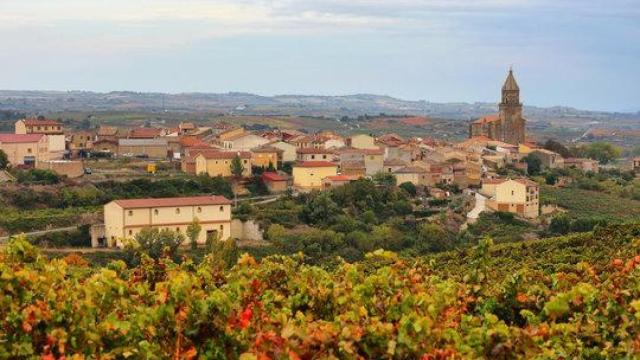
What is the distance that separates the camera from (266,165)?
56875mm

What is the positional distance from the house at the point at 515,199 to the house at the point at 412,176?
630cm

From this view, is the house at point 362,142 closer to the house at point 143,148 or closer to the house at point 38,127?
the house at point 143,148

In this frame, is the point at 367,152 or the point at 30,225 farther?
the point at 367,152

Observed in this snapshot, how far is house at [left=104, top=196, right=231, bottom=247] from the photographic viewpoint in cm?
3969

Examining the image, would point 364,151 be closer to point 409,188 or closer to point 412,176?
point 412,176

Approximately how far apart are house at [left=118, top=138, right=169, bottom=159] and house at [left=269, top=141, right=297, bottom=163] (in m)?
7.31

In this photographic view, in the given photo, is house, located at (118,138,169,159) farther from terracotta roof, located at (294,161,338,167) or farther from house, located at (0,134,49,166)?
terracotta roof, located at (294,161,338,167)

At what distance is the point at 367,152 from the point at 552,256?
3621 cm

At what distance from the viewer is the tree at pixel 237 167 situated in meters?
52.7

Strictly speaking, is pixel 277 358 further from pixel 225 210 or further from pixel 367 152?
pixel 367 152

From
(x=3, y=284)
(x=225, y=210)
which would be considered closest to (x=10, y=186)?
Result: (x=225, y=210)

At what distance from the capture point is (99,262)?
35000mm

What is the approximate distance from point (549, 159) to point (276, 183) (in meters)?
24.7

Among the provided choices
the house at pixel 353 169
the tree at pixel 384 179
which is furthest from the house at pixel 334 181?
the house at pixel 353 169
